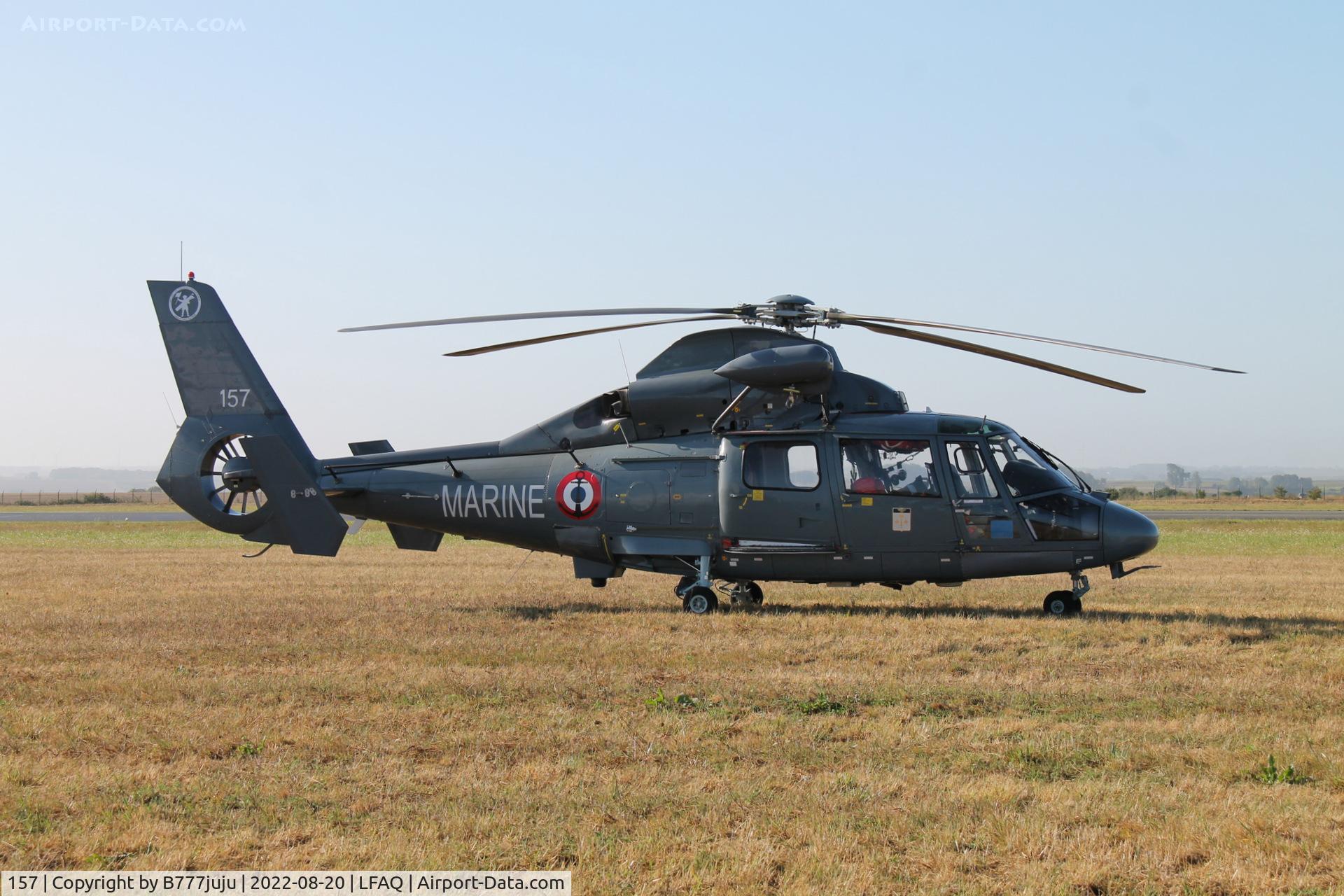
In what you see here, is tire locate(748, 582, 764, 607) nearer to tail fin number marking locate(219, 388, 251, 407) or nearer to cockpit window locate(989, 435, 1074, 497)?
cockpit window locate(989, 435, 1074, 497)

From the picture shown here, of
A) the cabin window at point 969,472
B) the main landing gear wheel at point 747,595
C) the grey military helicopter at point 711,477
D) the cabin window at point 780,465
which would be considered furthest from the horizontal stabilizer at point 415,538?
the cabin window at point 969,472

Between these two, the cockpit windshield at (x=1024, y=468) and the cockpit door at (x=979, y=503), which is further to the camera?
the cockpit windshield at (x=1024, y=468)

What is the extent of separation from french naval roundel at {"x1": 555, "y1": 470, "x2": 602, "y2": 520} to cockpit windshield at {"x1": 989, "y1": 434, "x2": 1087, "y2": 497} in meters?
5.10

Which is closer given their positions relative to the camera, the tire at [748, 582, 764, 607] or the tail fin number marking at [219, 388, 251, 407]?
the tail fin number marking at [219, 388, 251, 407]

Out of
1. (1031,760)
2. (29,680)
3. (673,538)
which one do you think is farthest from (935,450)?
(29,680)

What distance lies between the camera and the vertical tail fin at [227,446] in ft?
49.7

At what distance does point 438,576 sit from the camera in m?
19.9

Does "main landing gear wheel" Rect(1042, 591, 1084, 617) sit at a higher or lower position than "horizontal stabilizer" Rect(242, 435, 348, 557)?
lower

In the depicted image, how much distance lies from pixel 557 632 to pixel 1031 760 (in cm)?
665

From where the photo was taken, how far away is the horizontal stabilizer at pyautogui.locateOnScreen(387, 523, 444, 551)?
1670 cm

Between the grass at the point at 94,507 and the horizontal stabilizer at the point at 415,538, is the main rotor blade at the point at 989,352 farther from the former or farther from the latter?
the grass at the point at 94,507

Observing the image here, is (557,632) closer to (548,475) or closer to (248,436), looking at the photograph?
(548,475)

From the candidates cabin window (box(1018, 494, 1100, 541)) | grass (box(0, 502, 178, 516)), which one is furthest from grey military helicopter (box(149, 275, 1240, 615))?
grass (box(0, 502, 178, 516))

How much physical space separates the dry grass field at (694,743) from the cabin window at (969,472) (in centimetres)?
152
